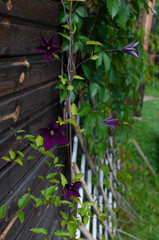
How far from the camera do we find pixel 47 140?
902mm

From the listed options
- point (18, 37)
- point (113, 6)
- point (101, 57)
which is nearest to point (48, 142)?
point (18, 37)

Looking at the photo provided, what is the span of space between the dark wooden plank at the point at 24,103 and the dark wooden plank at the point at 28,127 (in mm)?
25

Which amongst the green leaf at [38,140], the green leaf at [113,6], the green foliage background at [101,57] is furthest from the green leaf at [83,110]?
the green leaf at [113,6]

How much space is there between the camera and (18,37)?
0.75 m

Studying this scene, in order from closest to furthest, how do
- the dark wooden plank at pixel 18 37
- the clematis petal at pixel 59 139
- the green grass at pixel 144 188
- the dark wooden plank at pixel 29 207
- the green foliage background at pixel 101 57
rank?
the dark wooden plank at pixel 18 37, the dark wooden plank at pixel 29 207, the clematis petal at pixel 59 139, the green foliage background at pixel 101 57, the green grass at pixel 144 188

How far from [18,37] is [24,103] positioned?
0.24m

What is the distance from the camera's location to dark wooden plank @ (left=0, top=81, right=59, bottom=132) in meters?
0.74

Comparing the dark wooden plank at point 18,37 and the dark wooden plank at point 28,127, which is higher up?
the dark wooden plank at point 18,37

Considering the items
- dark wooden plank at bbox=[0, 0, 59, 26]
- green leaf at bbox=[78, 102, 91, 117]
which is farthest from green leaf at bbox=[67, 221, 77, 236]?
dark wooden plank at bbox=[0, 0, 59, 26]

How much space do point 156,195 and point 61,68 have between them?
2316 millimetres

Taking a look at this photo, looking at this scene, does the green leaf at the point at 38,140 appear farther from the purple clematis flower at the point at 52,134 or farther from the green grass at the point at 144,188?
the green grass at the point at 144,188

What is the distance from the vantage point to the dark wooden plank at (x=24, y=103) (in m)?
0.74

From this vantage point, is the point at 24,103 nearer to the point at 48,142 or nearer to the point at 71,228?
the point at 48,142

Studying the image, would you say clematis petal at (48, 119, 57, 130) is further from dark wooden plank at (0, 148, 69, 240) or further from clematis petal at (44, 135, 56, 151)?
dark wooden plank at (0, 148, 69, 240)
